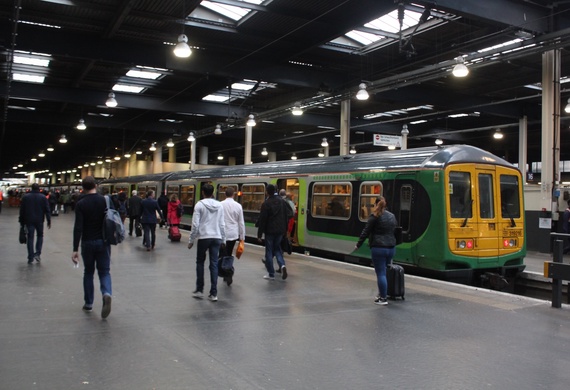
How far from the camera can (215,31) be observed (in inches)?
608

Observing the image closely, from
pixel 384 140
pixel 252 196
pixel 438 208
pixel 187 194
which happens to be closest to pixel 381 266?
pixel 438 208

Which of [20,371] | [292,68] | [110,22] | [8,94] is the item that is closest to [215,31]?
[110,22]

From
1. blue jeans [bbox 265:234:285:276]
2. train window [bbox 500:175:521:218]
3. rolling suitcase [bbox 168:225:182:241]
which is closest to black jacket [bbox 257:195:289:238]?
blue jeans [bbox 265:234:285:276]

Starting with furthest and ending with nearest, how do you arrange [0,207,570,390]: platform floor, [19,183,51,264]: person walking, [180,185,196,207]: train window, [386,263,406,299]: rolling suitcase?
[180,185,196,207]: train window, [19,183,51,264]: person walking, [386,263,406,299]: rolling suitcase, [0,207,570,390]: platform floor

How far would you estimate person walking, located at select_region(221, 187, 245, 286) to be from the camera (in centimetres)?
888

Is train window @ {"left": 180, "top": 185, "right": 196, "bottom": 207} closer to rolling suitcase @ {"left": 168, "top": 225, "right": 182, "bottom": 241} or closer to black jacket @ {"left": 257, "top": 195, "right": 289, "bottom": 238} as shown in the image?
rolling suitcase @ {"left": 168, "top": 225, "right": 182, "bottom": 241}

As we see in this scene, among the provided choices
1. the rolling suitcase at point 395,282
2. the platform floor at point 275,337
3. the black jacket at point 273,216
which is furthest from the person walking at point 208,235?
the rolling suitcase at point 395,282

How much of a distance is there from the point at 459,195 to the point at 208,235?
558cm

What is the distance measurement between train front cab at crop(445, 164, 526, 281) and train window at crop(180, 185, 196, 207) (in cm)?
1461

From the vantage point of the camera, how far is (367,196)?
12461 millimetres

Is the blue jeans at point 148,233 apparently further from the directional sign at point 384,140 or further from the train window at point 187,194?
the directional sign at point 384,140

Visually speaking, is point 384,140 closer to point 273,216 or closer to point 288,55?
point 288,55

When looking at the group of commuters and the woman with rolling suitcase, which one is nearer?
the group of commuters

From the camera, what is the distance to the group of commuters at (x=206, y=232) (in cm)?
657
